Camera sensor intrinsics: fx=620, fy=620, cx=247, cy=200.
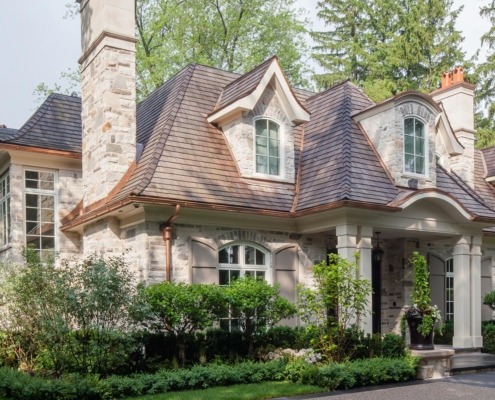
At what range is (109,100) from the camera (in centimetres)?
1255

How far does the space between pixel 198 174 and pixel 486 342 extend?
796 centimetres

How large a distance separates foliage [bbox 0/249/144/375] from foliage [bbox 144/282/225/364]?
41 centimetres

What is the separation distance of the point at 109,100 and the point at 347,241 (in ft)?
18.2

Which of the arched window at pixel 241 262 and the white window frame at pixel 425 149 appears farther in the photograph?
the white window frame at pixel 425 149

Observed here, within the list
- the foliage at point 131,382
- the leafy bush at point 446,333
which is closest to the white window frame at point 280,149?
the foliage at point 131,382

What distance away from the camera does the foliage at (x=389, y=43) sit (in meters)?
31.8

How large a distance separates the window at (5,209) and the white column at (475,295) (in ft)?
35.2

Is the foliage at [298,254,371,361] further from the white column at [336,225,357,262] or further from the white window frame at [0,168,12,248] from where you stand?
the white window frame at [0,168,12,248]

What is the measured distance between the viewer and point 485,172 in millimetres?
20250

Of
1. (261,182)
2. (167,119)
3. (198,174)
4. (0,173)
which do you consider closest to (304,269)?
(261,182)

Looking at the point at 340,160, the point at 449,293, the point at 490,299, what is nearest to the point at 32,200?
the point at 340,160

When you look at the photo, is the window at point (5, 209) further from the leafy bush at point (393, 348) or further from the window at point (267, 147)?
the leafy bush at point (393, 348)

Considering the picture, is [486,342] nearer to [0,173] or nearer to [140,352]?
[140,352]

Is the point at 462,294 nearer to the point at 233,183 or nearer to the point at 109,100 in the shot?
the point at 233,183
